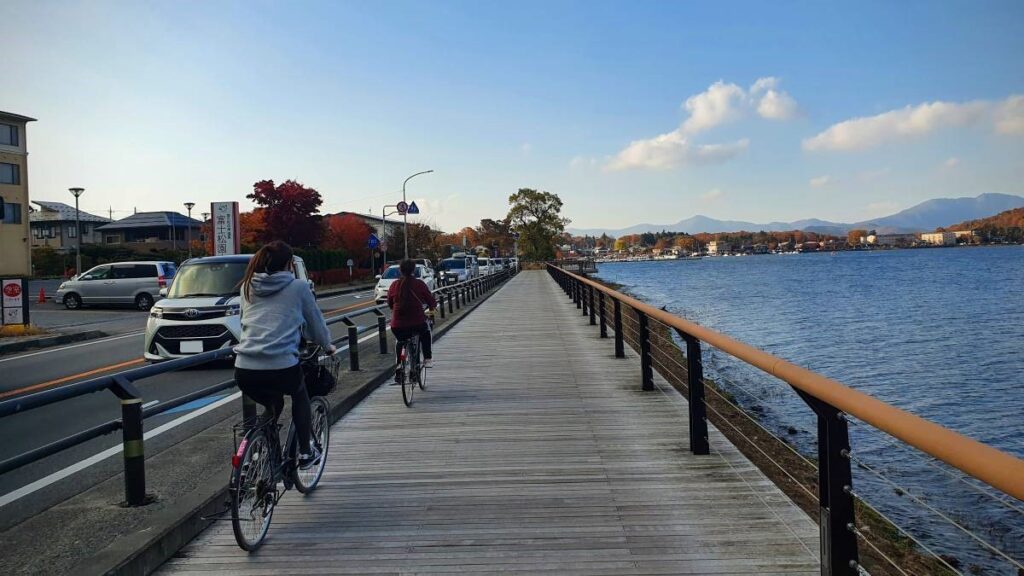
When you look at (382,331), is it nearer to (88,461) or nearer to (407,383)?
(407,383)

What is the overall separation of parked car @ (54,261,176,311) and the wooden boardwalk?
912 inches

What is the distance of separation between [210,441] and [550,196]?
10089 cm

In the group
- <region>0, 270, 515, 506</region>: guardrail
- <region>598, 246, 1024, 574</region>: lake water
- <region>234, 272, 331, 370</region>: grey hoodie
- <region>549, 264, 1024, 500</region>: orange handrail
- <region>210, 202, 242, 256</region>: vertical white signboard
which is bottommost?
<region>598, 246, 1024, 574</region>: lake water

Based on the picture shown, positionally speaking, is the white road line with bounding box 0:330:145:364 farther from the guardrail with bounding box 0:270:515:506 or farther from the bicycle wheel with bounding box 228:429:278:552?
the bicycle wheel with bounding box 228:429:278:552

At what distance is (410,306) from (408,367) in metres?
0.80

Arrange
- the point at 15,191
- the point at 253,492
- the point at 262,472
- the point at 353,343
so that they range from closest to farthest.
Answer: the point at 253,492 < the point at 262,472 < the point at 353,343 < the point at 15,191

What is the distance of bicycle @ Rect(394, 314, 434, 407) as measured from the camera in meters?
8.43

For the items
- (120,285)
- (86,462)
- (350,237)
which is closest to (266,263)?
(86,462)

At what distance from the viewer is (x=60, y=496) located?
17.9 feet

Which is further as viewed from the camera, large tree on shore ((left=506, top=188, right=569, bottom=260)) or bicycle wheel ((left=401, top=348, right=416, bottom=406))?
large tree on shore ((left=506, top=188, right=569, bottom=260))

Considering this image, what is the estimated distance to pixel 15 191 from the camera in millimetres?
49219

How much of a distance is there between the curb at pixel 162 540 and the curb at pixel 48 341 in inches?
551

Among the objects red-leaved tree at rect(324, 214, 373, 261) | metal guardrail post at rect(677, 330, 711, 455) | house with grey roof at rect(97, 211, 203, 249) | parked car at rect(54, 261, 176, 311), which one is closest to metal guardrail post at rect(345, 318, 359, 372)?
metal guardrail post at rect(677, 330, 711, 455)

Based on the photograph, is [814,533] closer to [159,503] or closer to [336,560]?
[336,560]
